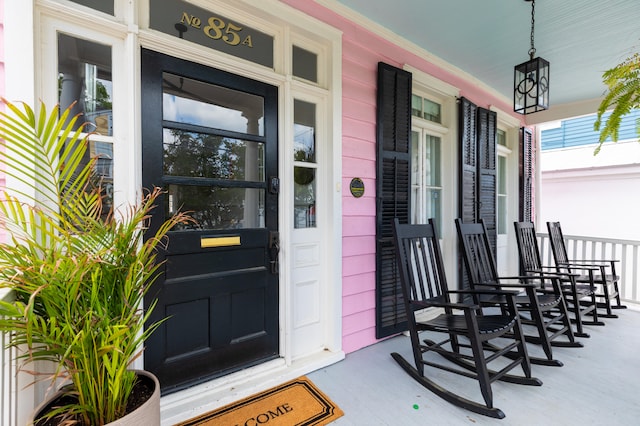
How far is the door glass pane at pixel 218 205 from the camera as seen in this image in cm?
181

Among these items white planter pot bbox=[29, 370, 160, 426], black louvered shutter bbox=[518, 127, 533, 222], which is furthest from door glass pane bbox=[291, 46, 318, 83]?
black louvered shutter bbox=[518, 127, 533, 222]

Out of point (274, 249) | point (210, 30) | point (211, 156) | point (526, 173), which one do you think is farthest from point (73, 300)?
point (526, 173)

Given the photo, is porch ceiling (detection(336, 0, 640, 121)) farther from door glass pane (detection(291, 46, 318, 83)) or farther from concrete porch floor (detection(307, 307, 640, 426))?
concrete porch floor (detection(307, 307, 640, 426))

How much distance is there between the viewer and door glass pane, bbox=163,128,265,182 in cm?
179

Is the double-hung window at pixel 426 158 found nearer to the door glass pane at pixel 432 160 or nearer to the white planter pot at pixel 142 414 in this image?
the door glass pane at pixel 432 160

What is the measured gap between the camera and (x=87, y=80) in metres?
1.55

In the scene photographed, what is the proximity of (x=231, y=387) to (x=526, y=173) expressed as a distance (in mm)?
5044

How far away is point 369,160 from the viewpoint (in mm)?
2609

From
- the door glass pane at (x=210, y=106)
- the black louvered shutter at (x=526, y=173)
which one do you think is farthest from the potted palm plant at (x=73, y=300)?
the black louvered shutter at (x=526, y=173)

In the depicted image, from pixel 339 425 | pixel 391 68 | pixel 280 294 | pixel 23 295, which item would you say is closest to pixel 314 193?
pixel 280 294

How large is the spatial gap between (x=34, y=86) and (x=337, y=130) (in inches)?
69.8

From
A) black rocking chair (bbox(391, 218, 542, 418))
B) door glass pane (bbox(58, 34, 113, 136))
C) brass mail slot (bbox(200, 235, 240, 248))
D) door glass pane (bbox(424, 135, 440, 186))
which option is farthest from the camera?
door glass pane (bbox(424, 135, 440, 186))

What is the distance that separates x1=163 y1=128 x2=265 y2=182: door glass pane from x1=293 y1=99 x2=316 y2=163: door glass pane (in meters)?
0.33

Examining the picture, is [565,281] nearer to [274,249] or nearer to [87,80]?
[274,249]
